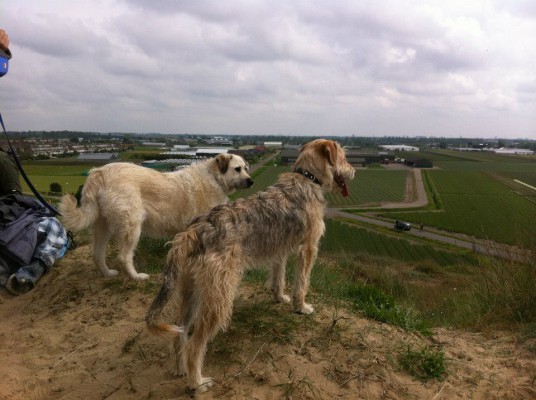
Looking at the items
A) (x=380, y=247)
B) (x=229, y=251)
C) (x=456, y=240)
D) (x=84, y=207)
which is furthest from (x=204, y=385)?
(x=456, y=240)

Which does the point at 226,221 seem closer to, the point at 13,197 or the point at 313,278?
the point at 313,278

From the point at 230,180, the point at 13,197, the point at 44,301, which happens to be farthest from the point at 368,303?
the point at 13,197

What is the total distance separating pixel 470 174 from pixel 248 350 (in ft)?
306

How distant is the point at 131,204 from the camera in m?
5.80

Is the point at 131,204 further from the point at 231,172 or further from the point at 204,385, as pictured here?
the point at 204,385

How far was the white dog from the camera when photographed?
18.8 feet

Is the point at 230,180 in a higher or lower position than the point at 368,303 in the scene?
higher

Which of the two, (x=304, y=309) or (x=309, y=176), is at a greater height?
(x=309, y=176)

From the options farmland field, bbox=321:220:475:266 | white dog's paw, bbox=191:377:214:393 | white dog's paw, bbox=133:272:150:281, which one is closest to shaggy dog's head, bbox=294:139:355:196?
white dog's paw, bbox=191:377:214:393

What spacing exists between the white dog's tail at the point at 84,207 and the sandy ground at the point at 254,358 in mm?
A: 1217

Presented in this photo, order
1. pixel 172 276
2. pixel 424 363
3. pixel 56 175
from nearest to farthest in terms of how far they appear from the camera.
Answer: pixel 172 276 → pixel 424 363 → pixel 56 175

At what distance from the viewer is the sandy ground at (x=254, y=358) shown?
3.46m

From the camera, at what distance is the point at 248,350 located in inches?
A: 154

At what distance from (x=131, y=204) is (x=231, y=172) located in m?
2.31
